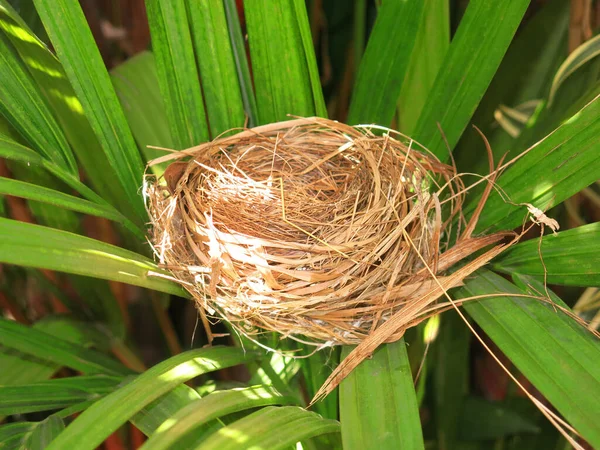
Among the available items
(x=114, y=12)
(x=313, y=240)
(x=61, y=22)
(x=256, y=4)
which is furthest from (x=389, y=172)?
(x=114, y=12)

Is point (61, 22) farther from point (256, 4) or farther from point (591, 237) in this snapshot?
point (591, 237)

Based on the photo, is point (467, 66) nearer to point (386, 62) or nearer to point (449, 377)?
point (386, 62)

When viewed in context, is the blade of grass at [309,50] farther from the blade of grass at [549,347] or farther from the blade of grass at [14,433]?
the blade of grass at [14,433]

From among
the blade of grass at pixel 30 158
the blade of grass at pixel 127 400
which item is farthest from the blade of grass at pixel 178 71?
the blade of grass at pixel 127 400

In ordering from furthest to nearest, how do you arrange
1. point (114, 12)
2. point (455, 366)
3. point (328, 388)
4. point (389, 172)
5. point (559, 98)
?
1. point (114, 12)
2. point (455, 366)
3. point (559, 98)
4. point (389, 172)
5. point (328, 388)

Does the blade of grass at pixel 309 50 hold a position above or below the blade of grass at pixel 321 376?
above
